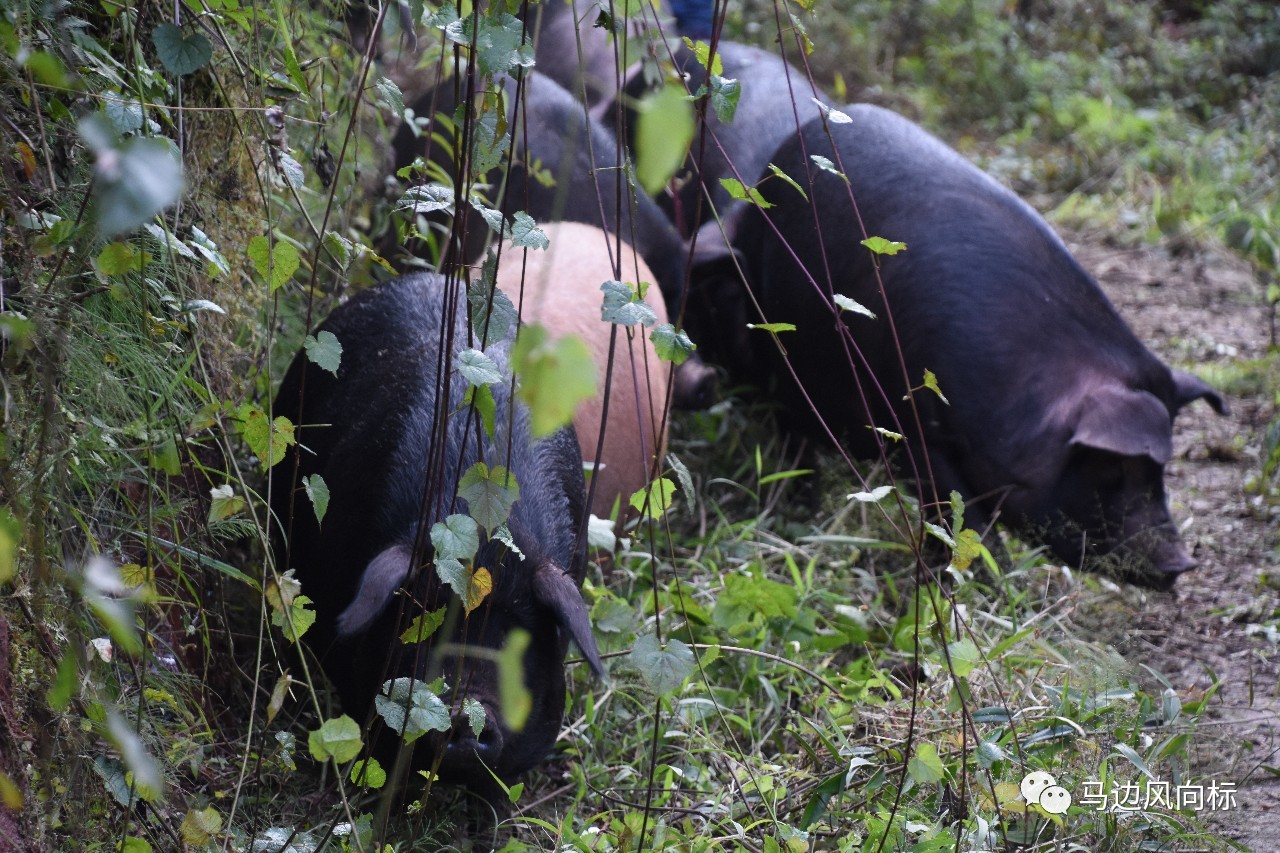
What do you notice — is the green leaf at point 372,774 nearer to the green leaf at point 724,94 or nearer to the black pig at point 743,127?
the green leaf at point 724,94

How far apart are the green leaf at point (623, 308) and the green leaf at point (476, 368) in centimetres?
19

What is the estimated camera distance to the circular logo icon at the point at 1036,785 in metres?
2.38

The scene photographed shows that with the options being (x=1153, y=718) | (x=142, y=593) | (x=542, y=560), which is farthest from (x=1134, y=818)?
(x=142, y=593)

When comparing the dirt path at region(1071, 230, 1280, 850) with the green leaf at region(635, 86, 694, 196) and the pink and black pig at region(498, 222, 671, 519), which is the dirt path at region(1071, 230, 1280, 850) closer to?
the pink and black pig at region(498, 222, 671, 519)

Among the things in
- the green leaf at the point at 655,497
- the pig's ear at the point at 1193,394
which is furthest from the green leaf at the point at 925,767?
the pig's ear at the point at 1193,394

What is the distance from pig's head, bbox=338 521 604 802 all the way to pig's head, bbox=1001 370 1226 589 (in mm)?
1934

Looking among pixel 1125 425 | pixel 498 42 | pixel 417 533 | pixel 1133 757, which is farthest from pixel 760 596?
pixel 498 42

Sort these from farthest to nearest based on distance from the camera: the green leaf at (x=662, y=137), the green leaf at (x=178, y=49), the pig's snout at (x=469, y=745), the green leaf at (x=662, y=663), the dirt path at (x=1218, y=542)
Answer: the dirt path at (x=1218, y=542) → the pig's snout at (x=469, y=745) → the green leaf at (x=662, y=663) → the green leaf at (x=178, y=49) → the green leaf at (x=662, y=137)

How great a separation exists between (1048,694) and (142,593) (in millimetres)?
2067

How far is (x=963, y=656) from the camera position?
2619 millimetres

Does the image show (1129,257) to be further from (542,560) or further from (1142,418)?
(542,560)

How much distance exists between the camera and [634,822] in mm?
2609

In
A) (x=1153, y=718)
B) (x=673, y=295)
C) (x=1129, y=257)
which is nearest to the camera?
(x=1153, y=718)

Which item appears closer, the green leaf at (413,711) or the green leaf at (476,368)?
the green leaf at (476,368)
